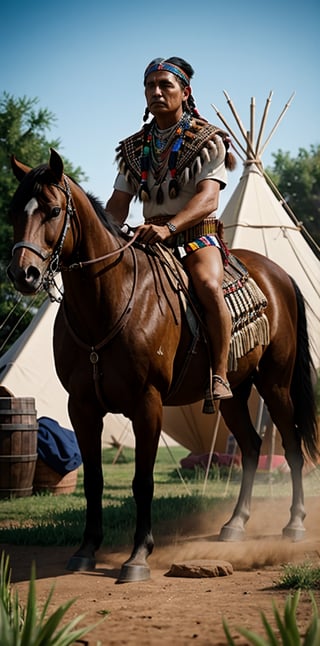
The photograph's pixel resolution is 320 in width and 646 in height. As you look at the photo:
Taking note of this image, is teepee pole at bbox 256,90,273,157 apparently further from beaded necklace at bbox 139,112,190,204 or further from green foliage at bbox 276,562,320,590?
green foliage at bbox 276,562,320,590

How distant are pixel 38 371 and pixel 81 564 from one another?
762 centimetres

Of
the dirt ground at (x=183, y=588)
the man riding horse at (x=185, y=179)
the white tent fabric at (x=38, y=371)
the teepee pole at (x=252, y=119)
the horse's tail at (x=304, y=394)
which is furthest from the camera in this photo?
the white tent fabric at (x=38, y=371)

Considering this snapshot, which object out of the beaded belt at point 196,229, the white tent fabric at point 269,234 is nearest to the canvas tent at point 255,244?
the white tent fabric at point 269,234

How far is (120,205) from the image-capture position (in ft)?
17.5

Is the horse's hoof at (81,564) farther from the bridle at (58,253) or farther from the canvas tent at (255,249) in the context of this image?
the canvas tent at (255,249)

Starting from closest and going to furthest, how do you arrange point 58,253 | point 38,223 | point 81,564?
point 38,223, point 58,253, point 81,564

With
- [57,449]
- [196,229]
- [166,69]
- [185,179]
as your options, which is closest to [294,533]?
[196,229]

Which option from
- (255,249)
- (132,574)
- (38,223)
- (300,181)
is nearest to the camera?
(38,223)

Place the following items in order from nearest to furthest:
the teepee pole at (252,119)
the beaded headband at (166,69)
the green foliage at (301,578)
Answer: the green foliage at (301,578)
the beaded headband at (166,69)
the teepee pole at (252,119)

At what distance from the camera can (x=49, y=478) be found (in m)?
8.43

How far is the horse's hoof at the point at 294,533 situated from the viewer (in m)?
5.53

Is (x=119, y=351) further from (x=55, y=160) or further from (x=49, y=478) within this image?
(x=49, y=478)

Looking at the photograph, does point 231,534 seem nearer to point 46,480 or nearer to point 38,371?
point 46,480

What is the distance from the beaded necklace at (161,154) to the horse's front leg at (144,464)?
137cm
